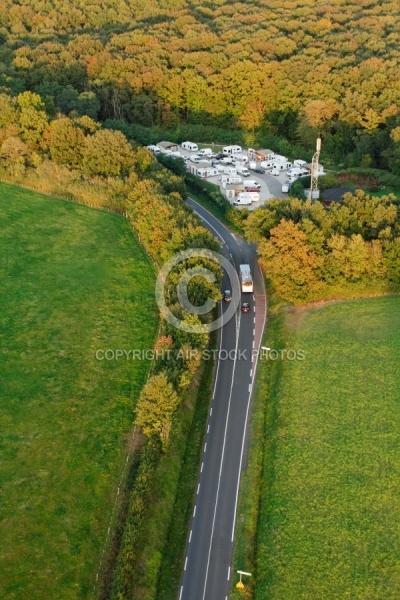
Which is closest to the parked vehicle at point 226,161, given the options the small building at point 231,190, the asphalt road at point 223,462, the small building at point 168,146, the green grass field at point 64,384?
the small building at point 168,146

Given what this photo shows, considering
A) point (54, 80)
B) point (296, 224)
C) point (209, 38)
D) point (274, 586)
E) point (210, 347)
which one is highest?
point (209, 38)

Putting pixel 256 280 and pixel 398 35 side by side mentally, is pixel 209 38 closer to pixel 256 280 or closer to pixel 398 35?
pixel 398 35

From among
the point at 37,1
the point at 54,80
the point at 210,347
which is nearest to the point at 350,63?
the point at 54,80

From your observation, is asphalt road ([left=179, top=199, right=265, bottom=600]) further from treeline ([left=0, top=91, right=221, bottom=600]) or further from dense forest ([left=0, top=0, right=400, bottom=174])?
dense forest ([left=0, top=0, right=400, bottom=174])

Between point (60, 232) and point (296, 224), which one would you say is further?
point (60, 232)

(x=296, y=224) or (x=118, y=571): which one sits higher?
(x=296, y=224)
